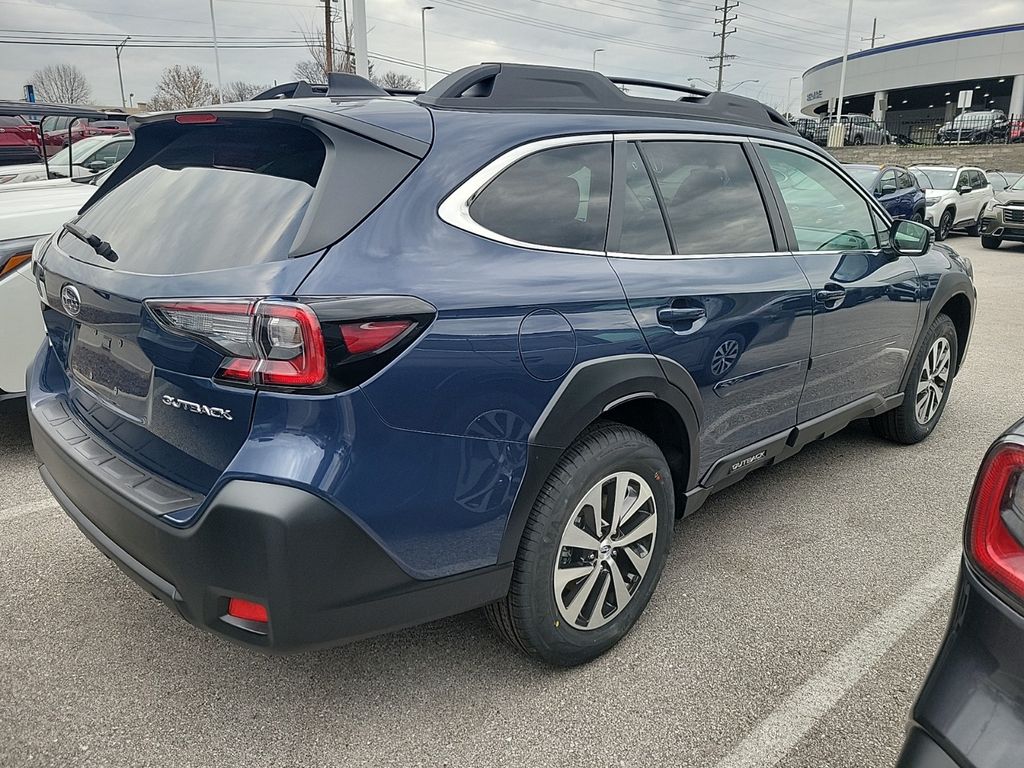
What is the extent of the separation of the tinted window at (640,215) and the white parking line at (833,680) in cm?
149

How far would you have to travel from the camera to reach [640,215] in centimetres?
264

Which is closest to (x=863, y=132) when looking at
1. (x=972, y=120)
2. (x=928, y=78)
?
(x=972, y=120)

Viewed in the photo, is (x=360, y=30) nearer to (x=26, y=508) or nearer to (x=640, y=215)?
(x=26, y=508)

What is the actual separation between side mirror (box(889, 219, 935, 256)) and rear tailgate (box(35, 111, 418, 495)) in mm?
2995

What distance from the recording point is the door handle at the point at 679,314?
99.4 inches

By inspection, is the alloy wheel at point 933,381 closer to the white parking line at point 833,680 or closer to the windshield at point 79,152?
the white parking line at point 833,680

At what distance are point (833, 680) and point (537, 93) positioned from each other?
213cm

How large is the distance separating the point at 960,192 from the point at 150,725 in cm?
1876

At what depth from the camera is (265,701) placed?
2391mm

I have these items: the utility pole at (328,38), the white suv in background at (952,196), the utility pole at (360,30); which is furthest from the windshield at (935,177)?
the utility pole at (328,38)

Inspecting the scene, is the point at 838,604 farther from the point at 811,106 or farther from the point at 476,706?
the point at 811,106

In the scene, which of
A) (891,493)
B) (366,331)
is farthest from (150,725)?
(891,493)

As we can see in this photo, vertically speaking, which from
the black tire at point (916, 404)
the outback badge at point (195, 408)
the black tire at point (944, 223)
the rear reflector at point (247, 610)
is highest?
the outback badge at point (195, 408)

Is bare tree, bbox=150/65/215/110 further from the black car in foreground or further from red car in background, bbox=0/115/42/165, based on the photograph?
the black car in foreground
